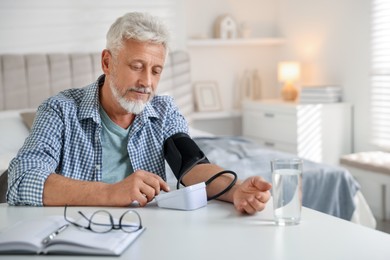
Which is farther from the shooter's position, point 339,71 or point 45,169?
point 339,71

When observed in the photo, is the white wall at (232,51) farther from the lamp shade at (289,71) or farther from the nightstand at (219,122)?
the lamp shade at (289,71)

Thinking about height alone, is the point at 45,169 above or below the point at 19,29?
below

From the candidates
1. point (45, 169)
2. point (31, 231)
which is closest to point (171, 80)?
point (45, 169)

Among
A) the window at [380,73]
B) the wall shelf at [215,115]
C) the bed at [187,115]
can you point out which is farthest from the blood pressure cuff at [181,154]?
the wall shelf at [215,115]

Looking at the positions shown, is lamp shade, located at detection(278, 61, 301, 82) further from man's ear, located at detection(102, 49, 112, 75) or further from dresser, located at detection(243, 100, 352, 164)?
man's ear, located at detection(102, 49, 112, 75)

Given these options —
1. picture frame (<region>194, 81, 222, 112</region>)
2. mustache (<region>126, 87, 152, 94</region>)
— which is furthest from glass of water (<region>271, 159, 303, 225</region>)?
picture frame (<region>194, 81, 222, 112</region>)

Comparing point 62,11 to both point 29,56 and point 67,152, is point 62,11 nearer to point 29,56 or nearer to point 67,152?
point 29,56

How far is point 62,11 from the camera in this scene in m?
4.74

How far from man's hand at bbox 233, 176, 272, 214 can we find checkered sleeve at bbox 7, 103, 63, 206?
0.53 meters

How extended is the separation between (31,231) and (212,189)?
59cm

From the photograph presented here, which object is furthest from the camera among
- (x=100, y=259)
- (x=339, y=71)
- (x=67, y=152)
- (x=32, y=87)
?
(x=339, y=71)

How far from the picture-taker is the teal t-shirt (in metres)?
2.05

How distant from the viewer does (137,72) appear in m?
2.02

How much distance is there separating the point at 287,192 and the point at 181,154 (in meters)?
0.55
